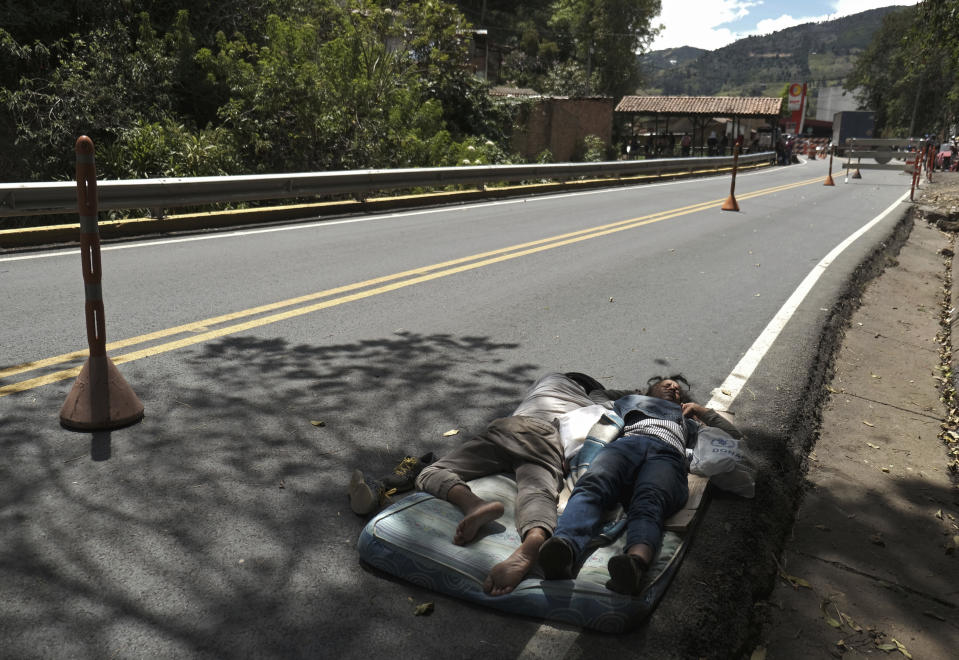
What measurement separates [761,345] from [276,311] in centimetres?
377

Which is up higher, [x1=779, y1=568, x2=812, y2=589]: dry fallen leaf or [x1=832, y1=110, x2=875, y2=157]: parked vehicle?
[x1=832, y1=110, x2=875, y2=157]: parked vehicle

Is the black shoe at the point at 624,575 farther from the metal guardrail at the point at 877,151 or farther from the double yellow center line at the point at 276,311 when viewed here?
the metal guardrail at the point at 877,151

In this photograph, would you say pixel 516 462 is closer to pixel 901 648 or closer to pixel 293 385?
pixel 901 648

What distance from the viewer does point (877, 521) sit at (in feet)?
12.1

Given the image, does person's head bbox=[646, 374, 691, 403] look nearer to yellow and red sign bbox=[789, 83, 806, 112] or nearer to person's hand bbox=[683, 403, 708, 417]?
person's hand bbox=[683, 403, 708, 417]

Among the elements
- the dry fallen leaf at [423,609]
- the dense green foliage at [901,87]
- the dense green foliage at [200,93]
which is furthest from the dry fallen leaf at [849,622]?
the dense green foliage at [901,87]

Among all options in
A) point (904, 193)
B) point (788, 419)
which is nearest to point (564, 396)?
point (788, 419)

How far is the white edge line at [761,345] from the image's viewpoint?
4.88m

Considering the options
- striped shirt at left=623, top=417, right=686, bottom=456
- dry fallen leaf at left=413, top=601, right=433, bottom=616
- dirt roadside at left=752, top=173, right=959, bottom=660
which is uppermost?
striped shirt at left=623, top=417, right=686, bottom=456

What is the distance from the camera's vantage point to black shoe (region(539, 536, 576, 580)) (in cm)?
268

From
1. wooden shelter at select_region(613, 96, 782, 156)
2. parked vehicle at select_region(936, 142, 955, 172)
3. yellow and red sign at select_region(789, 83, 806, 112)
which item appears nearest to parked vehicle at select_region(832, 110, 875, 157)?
yellow and red sign at select_region(789, 83, 806, 112)

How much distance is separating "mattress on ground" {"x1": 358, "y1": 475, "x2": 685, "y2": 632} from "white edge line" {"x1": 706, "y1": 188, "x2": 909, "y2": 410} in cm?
197

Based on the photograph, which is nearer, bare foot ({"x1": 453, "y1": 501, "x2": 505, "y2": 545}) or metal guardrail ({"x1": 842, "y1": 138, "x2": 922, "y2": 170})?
bare foot ({"x1": 453, "y1": 501, "x2": 505, "y2": 545})

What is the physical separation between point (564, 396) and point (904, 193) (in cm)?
2294
